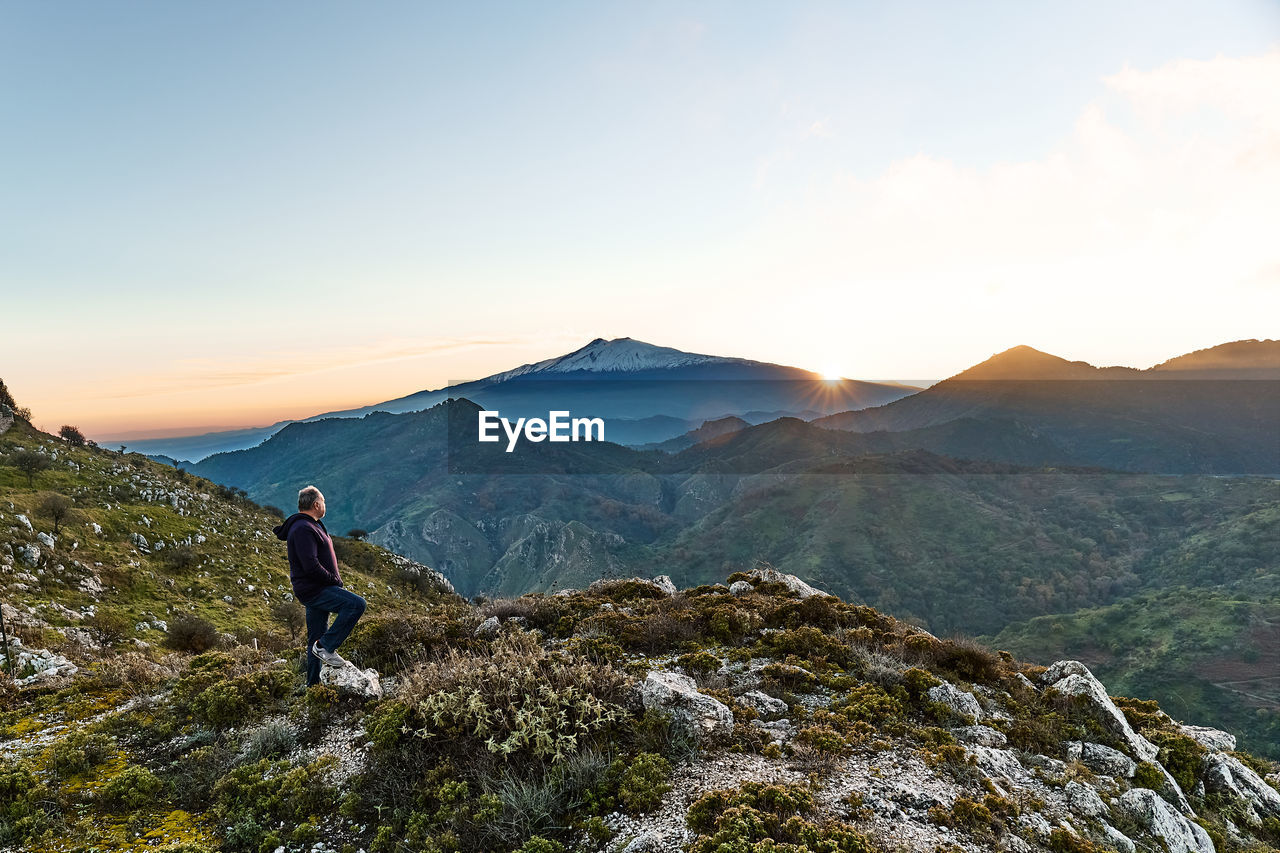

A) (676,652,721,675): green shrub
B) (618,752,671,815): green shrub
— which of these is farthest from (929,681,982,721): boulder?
(618,752,671,815): green shrub

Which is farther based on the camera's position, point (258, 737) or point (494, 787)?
point (258, 737)

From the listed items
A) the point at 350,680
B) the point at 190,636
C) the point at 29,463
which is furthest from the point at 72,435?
the point at 350,680

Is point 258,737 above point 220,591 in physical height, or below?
above

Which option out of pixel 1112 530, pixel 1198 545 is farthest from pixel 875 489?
pixel 1198 545

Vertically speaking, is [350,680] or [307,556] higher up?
[307,556]

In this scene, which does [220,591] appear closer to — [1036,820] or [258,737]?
[258,737]

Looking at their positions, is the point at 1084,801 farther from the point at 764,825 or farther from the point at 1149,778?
the point at 764,825
